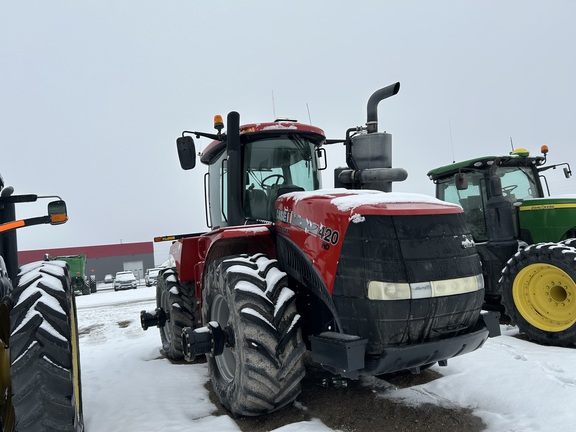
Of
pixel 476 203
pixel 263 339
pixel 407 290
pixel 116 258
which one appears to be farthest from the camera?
pixel 116 258

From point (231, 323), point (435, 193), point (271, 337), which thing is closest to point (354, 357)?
point (271, 337)

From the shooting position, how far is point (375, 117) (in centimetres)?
→ 397

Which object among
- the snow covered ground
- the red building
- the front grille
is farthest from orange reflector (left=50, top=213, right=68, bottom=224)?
the red building

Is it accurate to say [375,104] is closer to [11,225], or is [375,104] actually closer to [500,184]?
[11,225]

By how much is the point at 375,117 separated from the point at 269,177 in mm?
1138

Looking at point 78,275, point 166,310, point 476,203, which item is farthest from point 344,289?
point 78,275

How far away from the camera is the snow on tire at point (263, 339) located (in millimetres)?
3084

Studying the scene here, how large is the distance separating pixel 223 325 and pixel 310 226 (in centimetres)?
130

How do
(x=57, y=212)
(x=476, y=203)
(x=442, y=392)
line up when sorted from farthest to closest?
(x=476, y=203)
(x=442, y=392)
(x=57, y=212)

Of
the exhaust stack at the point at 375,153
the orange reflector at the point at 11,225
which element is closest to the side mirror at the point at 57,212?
the orange reflector at the point at 11,225

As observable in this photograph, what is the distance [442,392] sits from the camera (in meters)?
3.85

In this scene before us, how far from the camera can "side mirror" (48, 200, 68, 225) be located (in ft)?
10.3

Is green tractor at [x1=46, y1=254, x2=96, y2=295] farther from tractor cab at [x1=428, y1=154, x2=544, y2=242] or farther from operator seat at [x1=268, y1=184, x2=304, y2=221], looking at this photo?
operator seat at [x1=268, y1=184, x2=304, y2=221]

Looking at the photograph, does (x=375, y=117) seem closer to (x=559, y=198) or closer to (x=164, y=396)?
(x=164, y=396)
